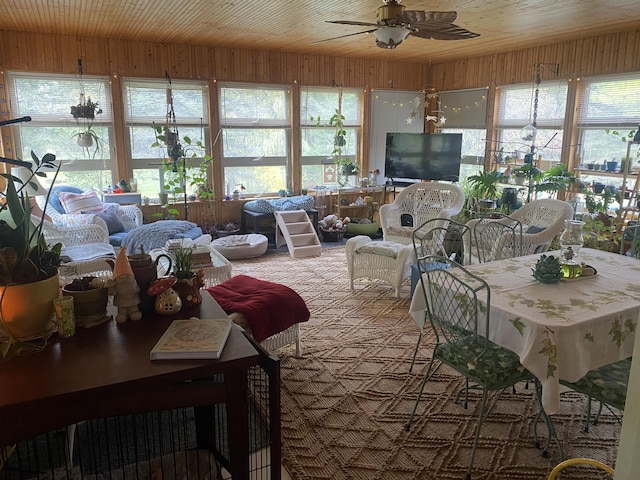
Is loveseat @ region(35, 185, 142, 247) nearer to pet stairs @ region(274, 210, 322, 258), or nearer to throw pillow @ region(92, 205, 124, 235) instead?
throw pillow @ region(92, 205, 124, 235)

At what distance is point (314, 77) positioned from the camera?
7.00 metres

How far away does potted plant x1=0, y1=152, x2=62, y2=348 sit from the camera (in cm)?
142

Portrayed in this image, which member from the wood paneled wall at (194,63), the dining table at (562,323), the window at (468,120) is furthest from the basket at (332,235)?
the dining table at (562,323)

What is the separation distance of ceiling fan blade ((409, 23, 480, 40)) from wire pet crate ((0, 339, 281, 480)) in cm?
263

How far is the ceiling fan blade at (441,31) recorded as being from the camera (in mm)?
3393

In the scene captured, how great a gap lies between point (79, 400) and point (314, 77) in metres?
6.44

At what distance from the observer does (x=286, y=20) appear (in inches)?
191

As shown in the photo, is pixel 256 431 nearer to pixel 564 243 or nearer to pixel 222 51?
pixel 564 243

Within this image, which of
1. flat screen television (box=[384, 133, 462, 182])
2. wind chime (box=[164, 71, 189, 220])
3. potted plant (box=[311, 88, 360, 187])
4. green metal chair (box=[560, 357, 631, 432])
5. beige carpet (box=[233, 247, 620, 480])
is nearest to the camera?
green metal chair (box=[560, 357, 631, 432])

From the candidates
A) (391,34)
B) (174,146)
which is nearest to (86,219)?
(174,146)

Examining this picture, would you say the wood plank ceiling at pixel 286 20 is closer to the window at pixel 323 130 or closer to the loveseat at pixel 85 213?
the window at pixel 323 130

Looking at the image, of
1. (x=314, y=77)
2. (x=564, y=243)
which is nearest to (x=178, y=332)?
(x=564, y=243)

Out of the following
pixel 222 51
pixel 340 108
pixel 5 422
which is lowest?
pixel 5 422

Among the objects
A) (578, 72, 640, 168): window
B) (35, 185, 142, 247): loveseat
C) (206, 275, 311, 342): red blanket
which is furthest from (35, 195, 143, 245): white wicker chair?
(578, 72, 640, 168): window
